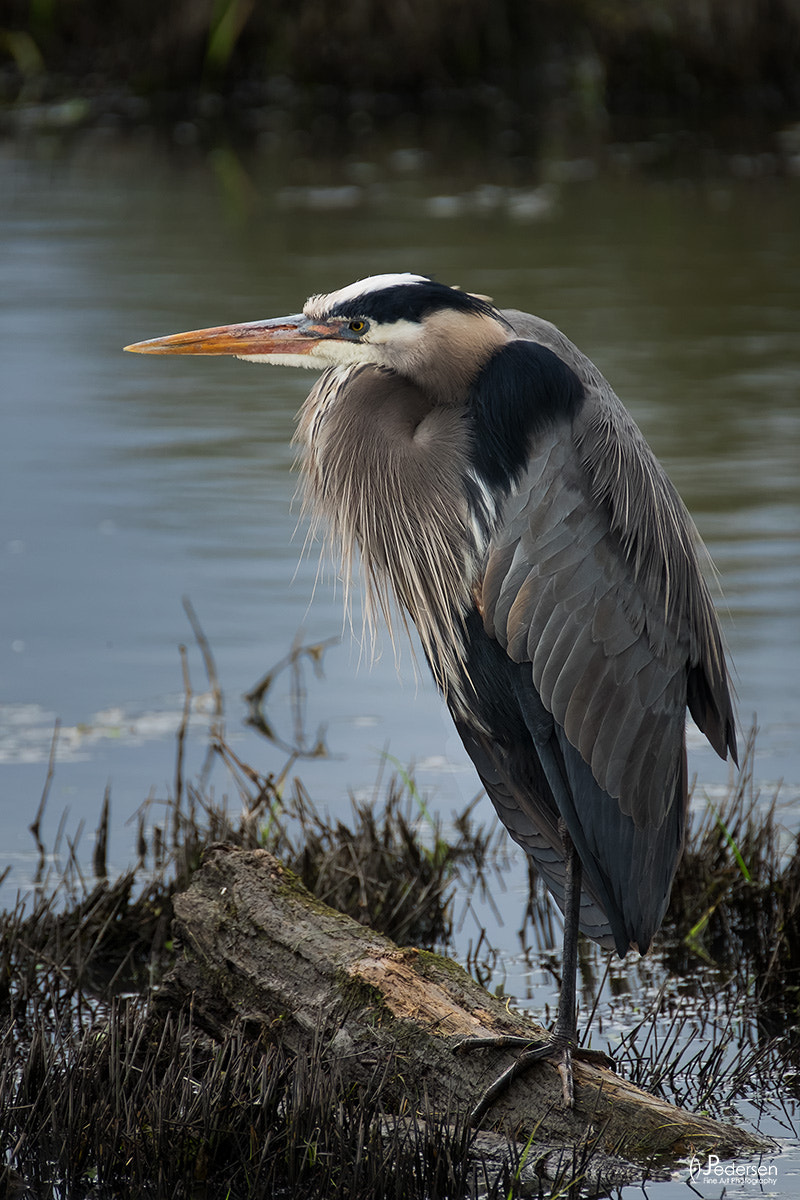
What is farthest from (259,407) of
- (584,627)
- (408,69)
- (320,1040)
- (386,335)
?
(408,69)

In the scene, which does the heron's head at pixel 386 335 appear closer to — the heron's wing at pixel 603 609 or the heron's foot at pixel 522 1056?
the heron's wing at pixel 603 609

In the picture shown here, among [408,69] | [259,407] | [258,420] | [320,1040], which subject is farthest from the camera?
[408,69]

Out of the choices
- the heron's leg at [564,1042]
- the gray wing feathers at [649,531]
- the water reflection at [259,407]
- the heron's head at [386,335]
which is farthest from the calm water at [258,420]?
the heron's head at [386,335]

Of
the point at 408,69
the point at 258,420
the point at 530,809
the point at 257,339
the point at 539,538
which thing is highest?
the point at 408,69

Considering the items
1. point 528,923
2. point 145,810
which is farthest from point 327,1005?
point 145,810

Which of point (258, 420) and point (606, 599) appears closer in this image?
point (606, 599)

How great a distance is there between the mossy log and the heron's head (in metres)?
1.11

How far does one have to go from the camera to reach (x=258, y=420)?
952 cm

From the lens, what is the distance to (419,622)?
3902 millimetres

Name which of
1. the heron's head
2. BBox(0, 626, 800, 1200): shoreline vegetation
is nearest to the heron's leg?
BBox(0, 626, 800, 1200): shoreline vegetation

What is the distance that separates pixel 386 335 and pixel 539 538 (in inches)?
21.5

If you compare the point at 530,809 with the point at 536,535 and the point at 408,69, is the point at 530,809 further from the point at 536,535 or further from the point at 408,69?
the point at 408,69

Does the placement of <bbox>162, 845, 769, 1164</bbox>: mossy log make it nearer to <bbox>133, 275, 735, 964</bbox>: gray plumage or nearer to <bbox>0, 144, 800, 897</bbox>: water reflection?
<bbox>133, 275, 735, 964</bbox>: gray plumage

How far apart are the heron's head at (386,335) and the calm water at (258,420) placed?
1.64 metres
